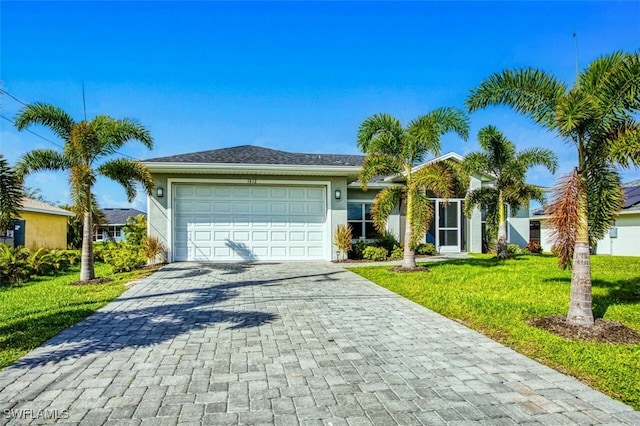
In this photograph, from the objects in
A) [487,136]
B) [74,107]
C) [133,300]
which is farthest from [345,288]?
[487,136]

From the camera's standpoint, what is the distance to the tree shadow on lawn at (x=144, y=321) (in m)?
4.54

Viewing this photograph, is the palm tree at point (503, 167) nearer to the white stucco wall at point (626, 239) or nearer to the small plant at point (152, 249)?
the white stucco wall at point (626, 239)

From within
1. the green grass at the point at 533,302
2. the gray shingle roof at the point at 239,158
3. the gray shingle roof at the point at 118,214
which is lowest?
the green grass at the point at 533,302

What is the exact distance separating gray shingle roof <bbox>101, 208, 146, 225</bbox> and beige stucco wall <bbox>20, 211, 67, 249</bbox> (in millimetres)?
20378

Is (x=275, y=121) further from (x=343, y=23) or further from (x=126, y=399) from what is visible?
(x=126, y=399)

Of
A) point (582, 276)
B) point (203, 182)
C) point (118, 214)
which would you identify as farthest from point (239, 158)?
point (118, 214)

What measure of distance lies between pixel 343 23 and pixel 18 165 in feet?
32.3

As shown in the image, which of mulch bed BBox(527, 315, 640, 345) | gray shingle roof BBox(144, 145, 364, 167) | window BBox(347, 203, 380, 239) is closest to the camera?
mulch bed BBox(527, 315, 640, 345)

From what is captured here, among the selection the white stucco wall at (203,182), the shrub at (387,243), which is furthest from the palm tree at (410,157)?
the shrub at (387,243)

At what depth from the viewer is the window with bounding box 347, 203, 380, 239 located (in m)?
16.6

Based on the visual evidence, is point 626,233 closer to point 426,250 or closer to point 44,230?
point 426,250

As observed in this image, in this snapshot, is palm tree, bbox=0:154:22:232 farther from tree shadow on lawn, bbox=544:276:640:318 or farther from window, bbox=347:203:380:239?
window, bbox=347:203:380:239

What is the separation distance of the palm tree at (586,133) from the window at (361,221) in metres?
10.9

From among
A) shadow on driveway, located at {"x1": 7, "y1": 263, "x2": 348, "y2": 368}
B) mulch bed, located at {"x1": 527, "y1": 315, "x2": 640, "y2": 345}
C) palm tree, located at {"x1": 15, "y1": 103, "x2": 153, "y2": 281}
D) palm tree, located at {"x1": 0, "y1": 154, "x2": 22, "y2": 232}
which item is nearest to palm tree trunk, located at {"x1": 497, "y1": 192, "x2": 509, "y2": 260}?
shadow on driveway, located at {"x1": 7, "y1": 263, "x2": 348, "y2": 368}
